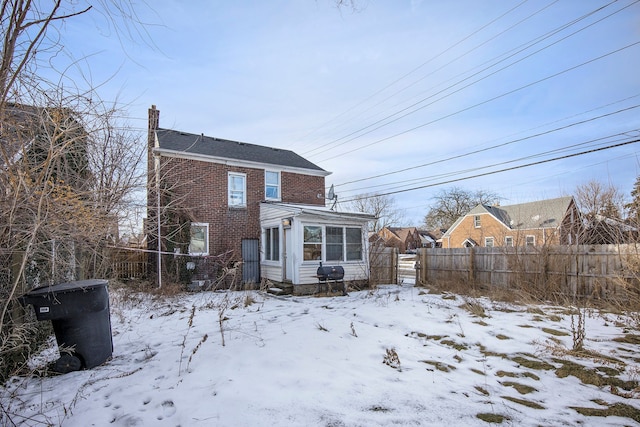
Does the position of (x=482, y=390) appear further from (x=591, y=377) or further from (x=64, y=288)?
(x=64, y=288)

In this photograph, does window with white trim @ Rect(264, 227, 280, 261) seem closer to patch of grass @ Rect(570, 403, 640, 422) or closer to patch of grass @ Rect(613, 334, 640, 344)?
patch of grass @ Rect(613, 334, 640, 344)

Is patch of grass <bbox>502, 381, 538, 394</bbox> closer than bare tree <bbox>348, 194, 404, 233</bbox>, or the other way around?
patch of grass <bbox>502, 381, 538, 394</bbox>

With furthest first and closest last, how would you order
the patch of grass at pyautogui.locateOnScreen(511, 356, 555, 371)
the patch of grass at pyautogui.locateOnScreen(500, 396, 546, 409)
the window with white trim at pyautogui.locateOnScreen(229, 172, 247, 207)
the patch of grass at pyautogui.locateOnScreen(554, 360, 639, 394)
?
the window with white trim at pyautogui.locateOnScreen(229, 172, 247, 207) < the patch of grass at pyautogui.locateOnScreen(511, 356, 555, 371) < the patch of grass at pyautogui.locateOnScreen(554, 360, 639, 394) < the patch of grass at pyautogui.locateOnScreen(500, 396, 546, 409)

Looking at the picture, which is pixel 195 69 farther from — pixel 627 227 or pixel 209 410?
pixel 627 227

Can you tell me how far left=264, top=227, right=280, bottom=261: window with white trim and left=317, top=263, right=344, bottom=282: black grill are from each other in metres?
2.20

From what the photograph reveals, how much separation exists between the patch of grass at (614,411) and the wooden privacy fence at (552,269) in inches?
192

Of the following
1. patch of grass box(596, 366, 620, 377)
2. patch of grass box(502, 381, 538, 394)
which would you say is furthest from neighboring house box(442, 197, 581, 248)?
patch of grass box(502, 381, 538, 394)

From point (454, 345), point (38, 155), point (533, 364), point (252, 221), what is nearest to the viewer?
point (38, 155)

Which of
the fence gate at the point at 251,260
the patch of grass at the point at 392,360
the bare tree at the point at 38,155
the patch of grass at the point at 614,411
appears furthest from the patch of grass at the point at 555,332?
the fence gate at the point at 251,260

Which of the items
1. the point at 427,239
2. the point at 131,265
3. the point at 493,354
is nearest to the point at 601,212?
the point at 493,354

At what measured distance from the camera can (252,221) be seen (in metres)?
13.9

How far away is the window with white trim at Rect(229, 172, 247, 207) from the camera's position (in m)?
13.7

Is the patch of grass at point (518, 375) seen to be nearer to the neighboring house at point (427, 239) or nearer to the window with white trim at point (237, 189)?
the window with white trim at point (237, 189)

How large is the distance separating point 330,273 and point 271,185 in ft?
17.7
